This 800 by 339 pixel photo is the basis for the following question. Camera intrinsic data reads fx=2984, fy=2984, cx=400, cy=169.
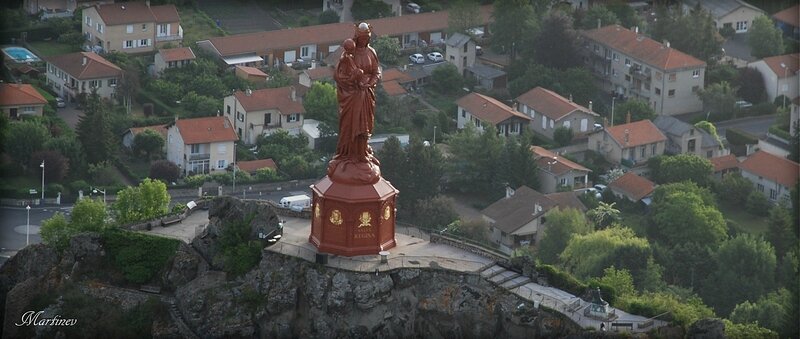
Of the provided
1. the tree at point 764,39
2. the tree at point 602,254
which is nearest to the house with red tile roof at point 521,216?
the tree at point 602,254

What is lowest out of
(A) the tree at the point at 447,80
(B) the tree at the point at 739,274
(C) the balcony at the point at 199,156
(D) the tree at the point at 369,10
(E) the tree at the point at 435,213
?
(B) the tree at the point at 739,274

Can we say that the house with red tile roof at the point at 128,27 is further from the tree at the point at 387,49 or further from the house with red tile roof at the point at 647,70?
the house with red tile roof at the point at 647,70

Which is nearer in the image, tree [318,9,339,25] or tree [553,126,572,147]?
tree [553,126,572,147]

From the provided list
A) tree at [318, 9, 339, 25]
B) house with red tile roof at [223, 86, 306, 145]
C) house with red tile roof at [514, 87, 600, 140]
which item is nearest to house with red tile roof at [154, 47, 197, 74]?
house with red tile roof at [223, 86, 306, 145]

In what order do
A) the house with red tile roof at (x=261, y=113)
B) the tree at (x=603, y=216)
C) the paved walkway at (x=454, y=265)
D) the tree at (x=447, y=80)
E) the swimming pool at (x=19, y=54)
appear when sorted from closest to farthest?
the paved walkway at (x=454, y=265)
the tree at (x=603, y=216)
the house with red tile roof at (x=261, y=113)
the swimming pool at (x=19, y=54)
the tree at (x=447, y=80)

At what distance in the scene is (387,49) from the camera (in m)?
144

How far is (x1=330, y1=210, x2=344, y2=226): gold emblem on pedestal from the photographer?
3848 inches

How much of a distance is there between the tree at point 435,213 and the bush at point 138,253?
2298cm

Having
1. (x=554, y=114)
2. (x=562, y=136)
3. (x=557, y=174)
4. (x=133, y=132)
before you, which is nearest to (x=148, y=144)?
(x=133, y=132)

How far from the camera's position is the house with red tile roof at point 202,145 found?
12862 centimetres

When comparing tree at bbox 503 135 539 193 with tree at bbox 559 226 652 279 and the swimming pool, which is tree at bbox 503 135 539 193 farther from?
the swimming pool

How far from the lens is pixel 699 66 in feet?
468

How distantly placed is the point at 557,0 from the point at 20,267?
179 ft

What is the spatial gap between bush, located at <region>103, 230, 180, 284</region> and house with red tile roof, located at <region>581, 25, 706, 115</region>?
4642cm
